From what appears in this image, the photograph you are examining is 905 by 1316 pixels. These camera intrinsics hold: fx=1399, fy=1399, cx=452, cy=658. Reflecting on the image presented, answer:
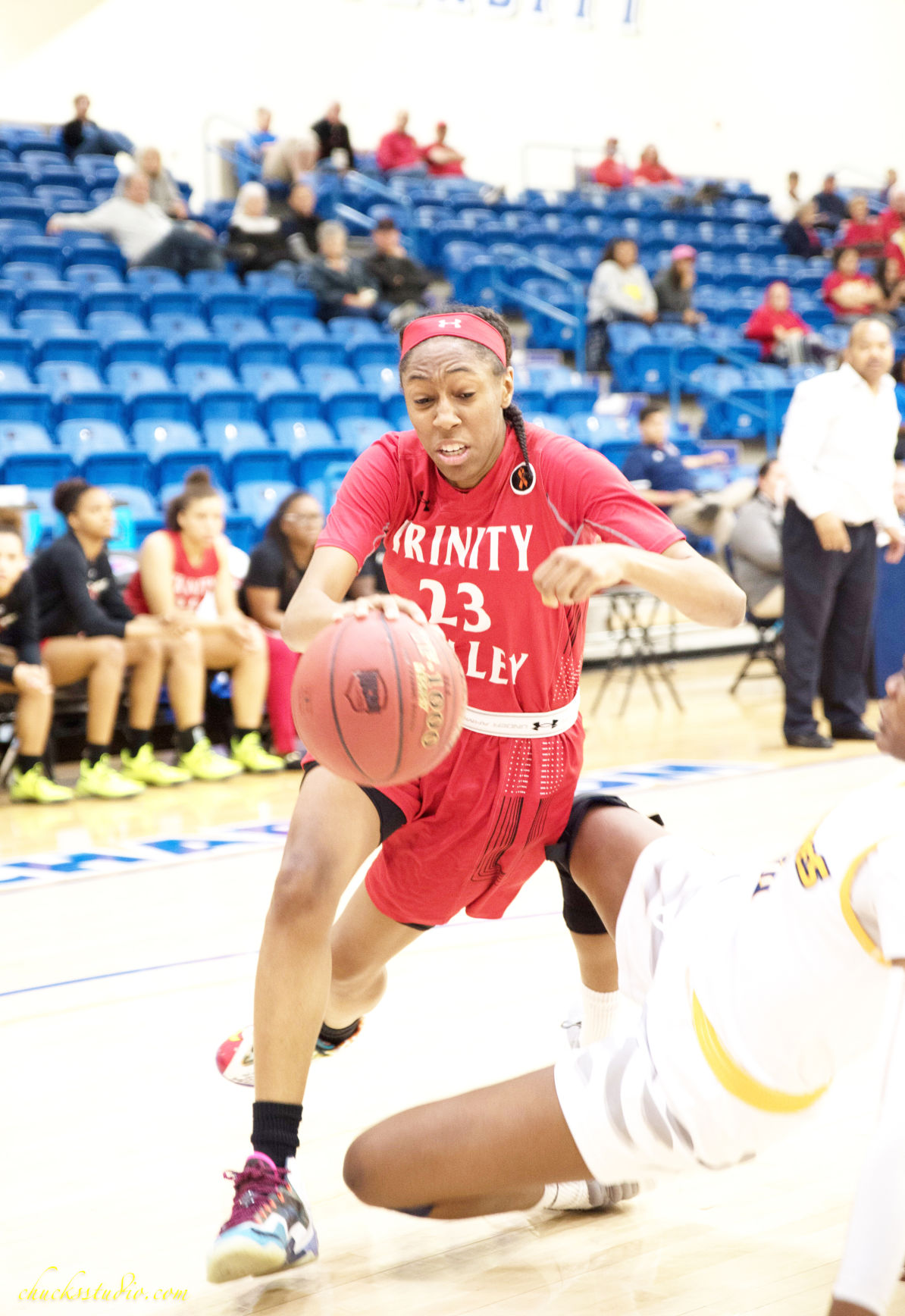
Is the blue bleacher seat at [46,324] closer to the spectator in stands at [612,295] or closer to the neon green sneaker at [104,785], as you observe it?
the neon green sneaker at [104,785]

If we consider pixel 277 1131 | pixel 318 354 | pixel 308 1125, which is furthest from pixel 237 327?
pixel 277 1131

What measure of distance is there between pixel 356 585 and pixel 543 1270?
5.17m

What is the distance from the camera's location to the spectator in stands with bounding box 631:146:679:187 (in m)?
16.4

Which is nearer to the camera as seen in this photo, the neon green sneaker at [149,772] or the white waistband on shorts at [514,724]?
the white waistband on shorts at [514,724]

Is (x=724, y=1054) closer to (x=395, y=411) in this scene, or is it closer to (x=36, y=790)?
(x=36, y=790)

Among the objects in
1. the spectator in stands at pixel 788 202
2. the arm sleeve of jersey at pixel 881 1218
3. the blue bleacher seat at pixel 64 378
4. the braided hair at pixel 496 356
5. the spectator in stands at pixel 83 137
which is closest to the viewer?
the arm sleeve of jersey at pixel 881 1218

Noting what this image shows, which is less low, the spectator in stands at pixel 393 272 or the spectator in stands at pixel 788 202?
the spectator in stands at pixel 788 202

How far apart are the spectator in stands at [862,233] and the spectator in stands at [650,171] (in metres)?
2.19

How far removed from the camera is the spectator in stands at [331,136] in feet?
45.0

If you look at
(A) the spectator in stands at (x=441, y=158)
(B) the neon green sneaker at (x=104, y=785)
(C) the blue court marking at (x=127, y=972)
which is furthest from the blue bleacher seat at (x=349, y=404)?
(A) the spectator in stands at (x=441, y=158)

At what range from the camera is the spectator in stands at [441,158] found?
1515 cm

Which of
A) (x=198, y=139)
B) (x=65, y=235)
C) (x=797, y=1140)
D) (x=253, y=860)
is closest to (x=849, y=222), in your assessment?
(x=198, y=139)

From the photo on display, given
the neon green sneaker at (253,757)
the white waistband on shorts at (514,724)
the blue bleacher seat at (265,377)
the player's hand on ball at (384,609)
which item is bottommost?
the neon green sneaker at (253,757)

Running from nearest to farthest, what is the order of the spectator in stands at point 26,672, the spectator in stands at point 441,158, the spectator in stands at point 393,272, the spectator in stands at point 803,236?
the spectator in stands at point 26,672 → the spectator in stands at point 393,272 → the spectator in stands at point 441,158 → the spectator in stands at point 803,236
